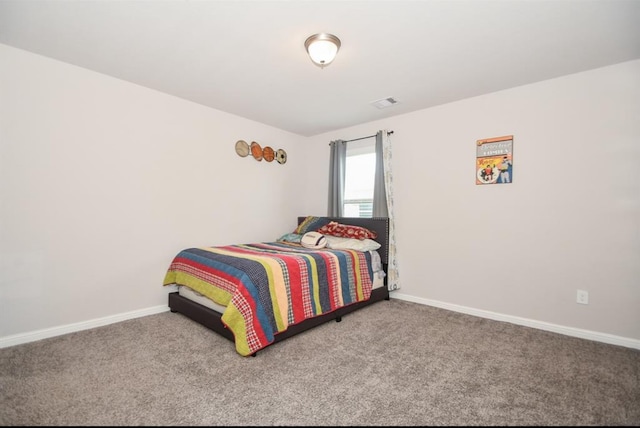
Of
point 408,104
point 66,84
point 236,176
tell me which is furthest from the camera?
point 236,176

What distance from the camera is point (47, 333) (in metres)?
2.46

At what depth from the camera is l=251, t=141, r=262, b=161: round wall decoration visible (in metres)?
4.05

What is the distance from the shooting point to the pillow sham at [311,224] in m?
4.24

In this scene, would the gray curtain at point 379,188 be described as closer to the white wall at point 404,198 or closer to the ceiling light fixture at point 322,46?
the white wall at point 404,198

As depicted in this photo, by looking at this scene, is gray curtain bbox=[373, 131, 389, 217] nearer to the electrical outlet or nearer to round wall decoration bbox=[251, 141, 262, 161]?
round wall decoration bbox=[251, 141, 262, 161]

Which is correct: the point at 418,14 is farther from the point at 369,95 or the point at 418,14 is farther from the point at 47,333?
the point at 47,333

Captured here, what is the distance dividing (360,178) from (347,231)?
0.89m

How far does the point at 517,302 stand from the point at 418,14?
8.92 feet

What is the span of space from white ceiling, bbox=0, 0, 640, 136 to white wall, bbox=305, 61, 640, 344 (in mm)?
274

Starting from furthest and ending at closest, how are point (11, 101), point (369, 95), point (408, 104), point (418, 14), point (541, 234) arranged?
point (408, 104)
point (369, 95)
point (541, 234)
point (11, 101)
point (418, 14)

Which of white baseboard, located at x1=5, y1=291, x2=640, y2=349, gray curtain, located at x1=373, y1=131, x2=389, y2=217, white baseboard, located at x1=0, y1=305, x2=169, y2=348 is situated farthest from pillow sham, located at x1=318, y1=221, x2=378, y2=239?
white baseboard, located at x1=0, y1=305, x2=169, y2=348

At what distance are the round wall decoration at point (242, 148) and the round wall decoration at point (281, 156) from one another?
0.55 metres

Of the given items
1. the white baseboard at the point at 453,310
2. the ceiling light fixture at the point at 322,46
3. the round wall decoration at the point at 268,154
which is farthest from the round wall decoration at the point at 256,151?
the white baseboard at the point at 453,310

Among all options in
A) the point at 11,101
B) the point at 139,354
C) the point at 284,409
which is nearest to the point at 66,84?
the point at 11,101
